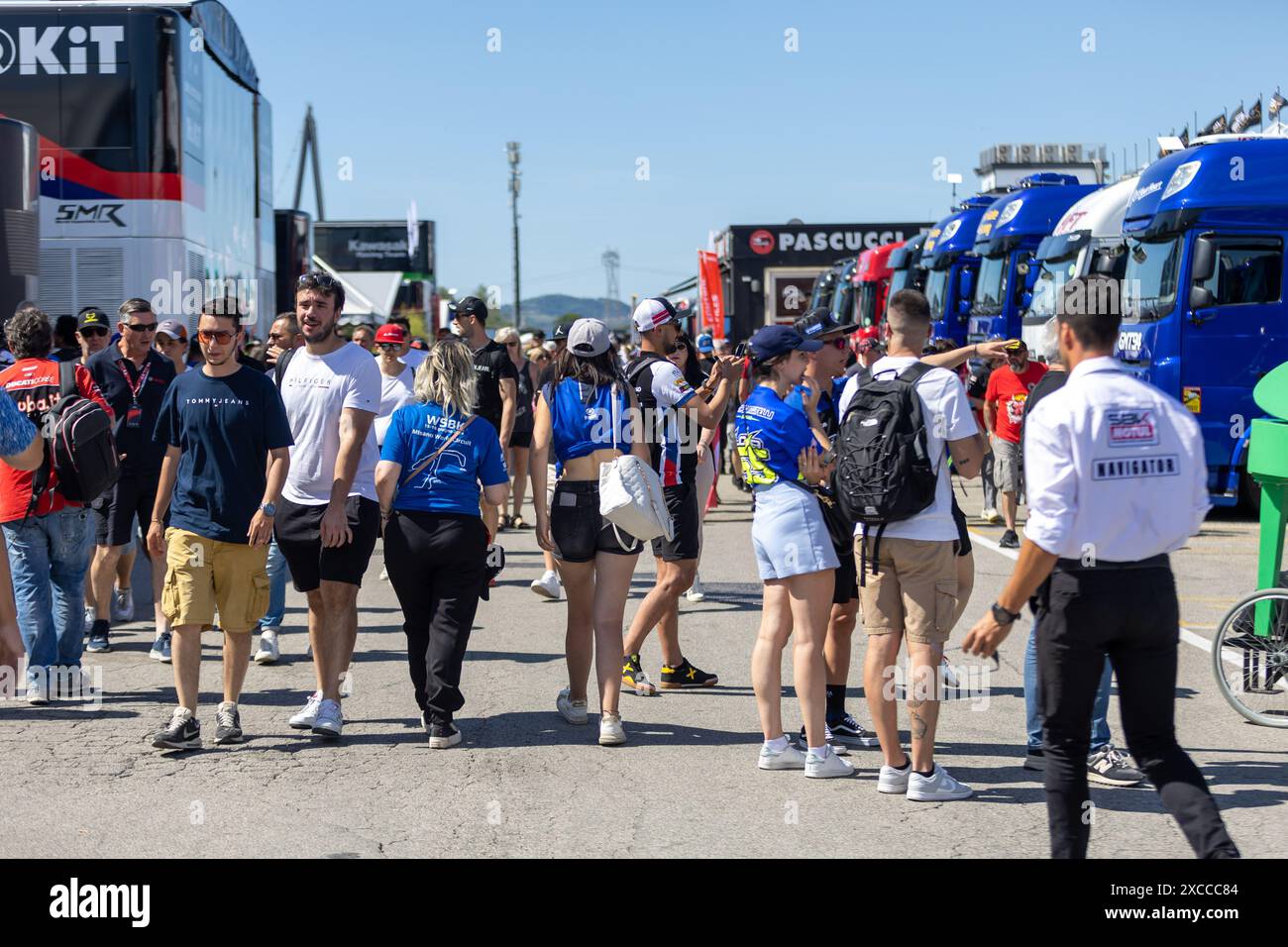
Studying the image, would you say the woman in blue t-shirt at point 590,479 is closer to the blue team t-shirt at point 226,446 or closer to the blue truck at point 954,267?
the blue team t-shirt at point 226,446

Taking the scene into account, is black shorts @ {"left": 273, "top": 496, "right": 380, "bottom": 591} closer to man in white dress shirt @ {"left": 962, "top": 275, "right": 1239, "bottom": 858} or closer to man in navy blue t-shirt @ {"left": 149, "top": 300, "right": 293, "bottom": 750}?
man in navy blue t-shirt @ {"left": 149, "top": 300, "right": 293, "bottom": 750}

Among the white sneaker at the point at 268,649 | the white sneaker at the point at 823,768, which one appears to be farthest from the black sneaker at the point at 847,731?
the white sneaker at the point at 268,649

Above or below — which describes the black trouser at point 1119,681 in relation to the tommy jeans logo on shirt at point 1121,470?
below

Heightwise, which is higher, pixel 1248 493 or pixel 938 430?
pixel 938 430

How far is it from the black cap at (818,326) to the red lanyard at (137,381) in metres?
4.56

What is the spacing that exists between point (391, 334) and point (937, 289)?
15932 mm

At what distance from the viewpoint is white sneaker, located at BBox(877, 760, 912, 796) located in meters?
5.86

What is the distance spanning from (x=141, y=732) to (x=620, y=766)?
92.8 inches

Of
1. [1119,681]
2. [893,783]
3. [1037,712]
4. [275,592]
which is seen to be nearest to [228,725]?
[275,592]

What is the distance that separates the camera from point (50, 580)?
7664 millimetres

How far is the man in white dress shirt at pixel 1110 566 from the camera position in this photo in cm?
428

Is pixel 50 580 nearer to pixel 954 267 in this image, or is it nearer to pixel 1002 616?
pixel 1002 616

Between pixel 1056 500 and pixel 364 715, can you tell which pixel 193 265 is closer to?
pixel 364 715

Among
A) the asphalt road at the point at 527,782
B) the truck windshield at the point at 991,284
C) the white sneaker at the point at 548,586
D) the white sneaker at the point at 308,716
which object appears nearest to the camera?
the asphalt road at the point at 527,782
